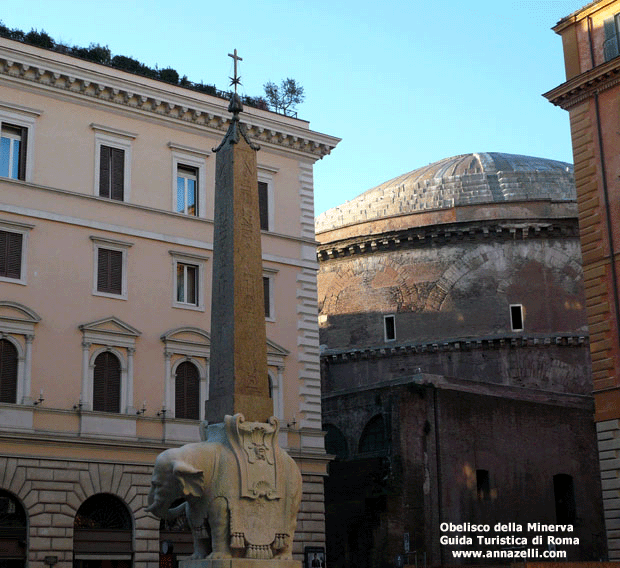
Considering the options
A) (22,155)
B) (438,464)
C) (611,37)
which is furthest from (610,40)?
(22,155)

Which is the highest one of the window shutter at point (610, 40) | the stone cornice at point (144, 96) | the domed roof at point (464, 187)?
the domed roof at point (464, 187)

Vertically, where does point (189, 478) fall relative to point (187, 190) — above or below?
below

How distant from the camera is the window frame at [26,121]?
20.4m

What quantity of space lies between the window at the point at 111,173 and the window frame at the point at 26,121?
148 cm

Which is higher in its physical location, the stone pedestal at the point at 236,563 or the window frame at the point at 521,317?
the window frame at the point at 521,317

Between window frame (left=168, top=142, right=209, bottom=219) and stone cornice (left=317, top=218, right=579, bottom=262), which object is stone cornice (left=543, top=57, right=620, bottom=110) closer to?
window frame (left=168, top=142, right=209, bottom=219)

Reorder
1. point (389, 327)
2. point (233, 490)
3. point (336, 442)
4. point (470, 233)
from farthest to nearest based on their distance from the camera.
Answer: point (389, 327)
point (470, 233)
point (336, 442)
point (233, 490)

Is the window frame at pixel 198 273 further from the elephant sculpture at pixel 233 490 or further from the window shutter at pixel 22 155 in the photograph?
the elephant sculpture at pixel 233 490

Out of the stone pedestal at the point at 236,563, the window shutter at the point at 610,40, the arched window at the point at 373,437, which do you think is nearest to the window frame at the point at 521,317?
the arched window at the point at 373,437

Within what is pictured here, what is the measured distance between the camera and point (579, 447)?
1120 inches

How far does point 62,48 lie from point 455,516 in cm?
1368

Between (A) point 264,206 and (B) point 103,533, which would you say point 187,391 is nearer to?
(B) point 103,533

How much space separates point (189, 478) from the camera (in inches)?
404

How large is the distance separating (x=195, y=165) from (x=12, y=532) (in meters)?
8.50
